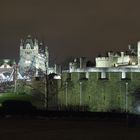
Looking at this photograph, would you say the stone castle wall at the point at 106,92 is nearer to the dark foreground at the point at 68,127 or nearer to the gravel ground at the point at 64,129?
the dark foreground at the point at 68,127

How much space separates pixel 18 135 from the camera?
20828 millimetres

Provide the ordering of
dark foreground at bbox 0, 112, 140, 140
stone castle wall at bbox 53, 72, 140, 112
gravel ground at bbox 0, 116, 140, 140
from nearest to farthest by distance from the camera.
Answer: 1. gravel ground at bbox 0, 116, 140, 140
2. dark foreground at bbox 0, 112, 140, 140
3. stone castle wall at bbox 53, 72, 140, 112

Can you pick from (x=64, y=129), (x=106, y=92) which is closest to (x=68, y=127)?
(x=64, y=129)

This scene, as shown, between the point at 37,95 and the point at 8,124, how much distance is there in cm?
3523

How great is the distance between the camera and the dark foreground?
20.7 metres

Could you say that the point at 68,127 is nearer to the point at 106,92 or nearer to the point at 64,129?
the point at 64,129

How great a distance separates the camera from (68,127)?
24359 millimetres

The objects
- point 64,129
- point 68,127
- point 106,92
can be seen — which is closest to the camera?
point 64,129

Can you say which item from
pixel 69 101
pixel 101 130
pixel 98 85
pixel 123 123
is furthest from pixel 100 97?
pixel 101 130

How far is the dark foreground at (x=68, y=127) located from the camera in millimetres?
20734

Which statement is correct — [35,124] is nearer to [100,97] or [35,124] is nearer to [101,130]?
[101,130]

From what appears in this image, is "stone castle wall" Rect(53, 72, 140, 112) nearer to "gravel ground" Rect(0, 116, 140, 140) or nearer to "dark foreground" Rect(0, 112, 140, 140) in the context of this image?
"dark foreground" Rect(0, 112, 140, 140)

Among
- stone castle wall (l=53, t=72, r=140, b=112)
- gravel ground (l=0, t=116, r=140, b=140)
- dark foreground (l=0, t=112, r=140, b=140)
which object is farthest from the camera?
stone castle wall (l=53, t=72, r=140, b=112)

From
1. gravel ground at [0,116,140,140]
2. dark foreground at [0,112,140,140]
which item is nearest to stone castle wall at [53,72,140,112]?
dark foreground at [0,112,140,140]
